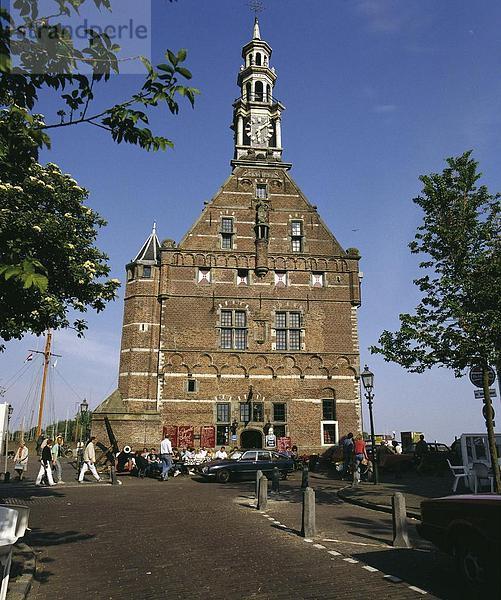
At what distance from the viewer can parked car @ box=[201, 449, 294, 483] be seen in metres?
21.7

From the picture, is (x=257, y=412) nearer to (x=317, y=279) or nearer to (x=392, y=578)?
(x=317, y=279)

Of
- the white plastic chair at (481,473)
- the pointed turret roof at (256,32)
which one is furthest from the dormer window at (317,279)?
the pointed turret roof at (256,32)

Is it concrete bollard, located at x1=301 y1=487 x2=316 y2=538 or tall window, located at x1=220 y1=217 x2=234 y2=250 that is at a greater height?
tall window, located at x1=220 y1=217 x2=234 y2=250

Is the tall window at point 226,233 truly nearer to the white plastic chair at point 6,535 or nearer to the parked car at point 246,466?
the parked car at point 246,466

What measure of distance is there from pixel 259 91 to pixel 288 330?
66.5ft

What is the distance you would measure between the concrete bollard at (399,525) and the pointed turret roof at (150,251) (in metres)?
25.3

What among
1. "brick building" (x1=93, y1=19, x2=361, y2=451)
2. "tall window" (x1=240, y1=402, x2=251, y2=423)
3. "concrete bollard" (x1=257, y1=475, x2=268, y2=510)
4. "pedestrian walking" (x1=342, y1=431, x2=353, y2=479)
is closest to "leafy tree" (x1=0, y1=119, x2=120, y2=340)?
"concrete bollard" (x1=257, y1=475, x2=268, y2=510)

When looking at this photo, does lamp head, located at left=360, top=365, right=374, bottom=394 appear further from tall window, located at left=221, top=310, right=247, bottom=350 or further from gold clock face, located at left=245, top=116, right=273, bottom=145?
gold clock face, located at left=245, top=116, right=273, bottom=145

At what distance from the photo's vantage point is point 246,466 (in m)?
22.0

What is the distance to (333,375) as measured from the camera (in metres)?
31.3

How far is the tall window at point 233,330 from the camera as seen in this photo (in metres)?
31.4

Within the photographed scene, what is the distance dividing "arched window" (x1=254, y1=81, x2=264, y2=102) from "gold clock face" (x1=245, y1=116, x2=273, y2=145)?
1814 millimetres

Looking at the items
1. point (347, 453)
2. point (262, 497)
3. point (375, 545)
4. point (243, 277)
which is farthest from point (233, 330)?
point (375, 545)

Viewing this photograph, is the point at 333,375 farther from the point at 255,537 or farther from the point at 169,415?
the point at 255,537
